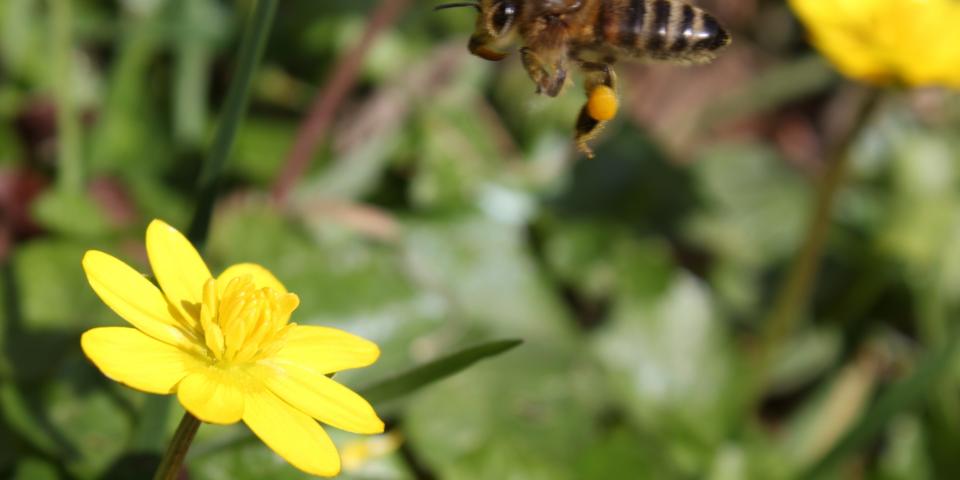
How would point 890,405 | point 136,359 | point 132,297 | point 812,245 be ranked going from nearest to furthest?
point 136,359 < point 132,297 < point 890,405 < point 812,245

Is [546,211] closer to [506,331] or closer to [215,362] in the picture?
[506,331]

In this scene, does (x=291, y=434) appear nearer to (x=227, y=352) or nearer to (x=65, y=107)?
(x=227, y=352)

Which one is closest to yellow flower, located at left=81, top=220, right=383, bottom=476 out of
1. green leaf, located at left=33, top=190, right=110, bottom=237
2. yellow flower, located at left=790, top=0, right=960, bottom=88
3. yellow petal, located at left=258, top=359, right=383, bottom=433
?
yellow petal, located at left=258, top=359, right=383, bottom=433

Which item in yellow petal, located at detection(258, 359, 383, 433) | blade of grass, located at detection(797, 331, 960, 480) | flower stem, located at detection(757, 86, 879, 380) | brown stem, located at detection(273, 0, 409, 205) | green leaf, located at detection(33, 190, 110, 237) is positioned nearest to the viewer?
yellow petal, located at detection(258, 359, 383, 433)

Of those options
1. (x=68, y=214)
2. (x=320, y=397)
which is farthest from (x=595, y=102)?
(x=68, y=214)

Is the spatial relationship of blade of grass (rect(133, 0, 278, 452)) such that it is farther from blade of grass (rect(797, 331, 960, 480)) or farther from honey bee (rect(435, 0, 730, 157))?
blade of grass (rect(797, 331, 960, 480))

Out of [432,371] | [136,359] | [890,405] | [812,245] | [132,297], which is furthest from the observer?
[812,245]
